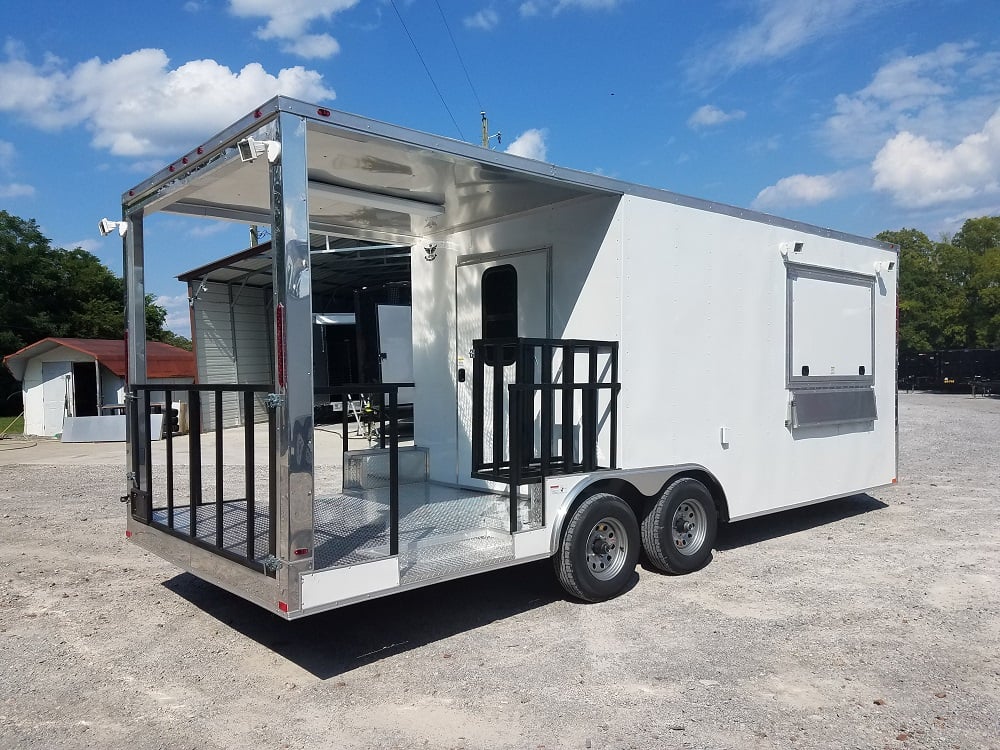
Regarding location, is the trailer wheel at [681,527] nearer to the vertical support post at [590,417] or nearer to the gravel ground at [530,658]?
the gravel ground at [530,658]

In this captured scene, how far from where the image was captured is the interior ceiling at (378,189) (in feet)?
13.9

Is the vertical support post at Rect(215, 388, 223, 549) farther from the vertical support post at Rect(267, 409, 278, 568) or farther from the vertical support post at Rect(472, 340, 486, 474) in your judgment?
the vertical support post at Rect(472, 340, 486, 474)

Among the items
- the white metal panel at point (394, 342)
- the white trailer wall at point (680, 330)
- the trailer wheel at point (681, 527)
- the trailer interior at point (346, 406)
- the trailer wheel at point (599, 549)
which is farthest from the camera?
the white metal panel at point (394, 342)

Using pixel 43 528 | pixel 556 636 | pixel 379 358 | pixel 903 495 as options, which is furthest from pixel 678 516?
pixel 379 358

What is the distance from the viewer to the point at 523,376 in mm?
4824

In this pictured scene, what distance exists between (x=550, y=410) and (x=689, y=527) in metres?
1.64

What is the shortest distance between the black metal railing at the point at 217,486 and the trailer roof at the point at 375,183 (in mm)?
1213

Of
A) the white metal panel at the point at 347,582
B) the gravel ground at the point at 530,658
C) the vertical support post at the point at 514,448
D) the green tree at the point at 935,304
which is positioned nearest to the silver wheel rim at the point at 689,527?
the gravel ground at the point at 530,658

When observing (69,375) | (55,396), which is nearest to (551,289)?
(69,375)

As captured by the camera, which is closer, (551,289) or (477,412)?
(477,412)

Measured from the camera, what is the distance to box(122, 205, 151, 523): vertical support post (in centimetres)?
507

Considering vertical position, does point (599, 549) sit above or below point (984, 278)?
below

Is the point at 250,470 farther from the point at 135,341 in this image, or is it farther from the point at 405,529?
the point at 135,341

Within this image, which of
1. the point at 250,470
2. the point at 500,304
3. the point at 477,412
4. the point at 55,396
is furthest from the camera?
the point at 55,396
